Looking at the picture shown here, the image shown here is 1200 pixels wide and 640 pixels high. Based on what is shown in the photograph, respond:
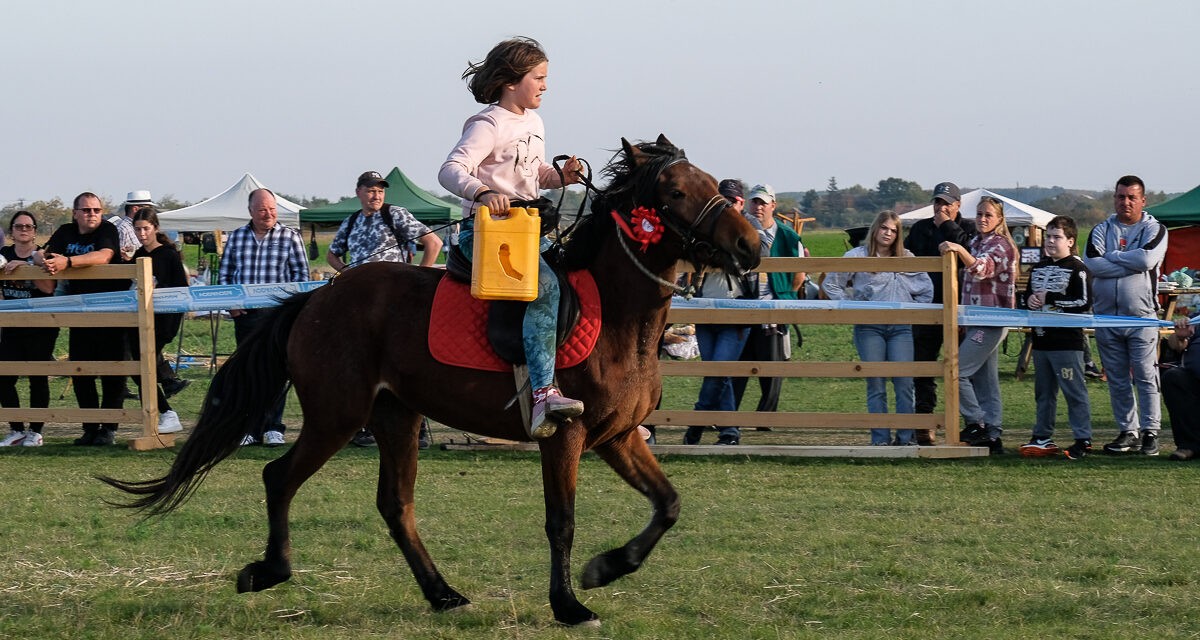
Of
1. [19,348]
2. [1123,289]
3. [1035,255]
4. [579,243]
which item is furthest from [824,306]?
[1035,255]

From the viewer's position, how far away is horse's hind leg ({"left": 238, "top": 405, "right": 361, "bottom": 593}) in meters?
5.86

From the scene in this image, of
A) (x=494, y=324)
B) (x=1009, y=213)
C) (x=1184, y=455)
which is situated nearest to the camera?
(x=494, y=324)

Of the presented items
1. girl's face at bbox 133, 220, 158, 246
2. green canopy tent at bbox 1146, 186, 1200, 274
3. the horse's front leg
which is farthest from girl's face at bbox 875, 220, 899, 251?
green canopy tent at bbox 1146, 186, 1200, 274

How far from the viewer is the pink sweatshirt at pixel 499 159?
5.83 m

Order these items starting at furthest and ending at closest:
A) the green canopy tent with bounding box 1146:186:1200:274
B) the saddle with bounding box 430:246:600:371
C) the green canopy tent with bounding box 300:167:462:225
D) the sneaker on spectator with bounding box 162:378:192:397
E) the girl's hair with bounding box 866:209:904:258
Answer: the green canopy tent with bounding box 300:167:462:225, the green canopy tent with bounding box 1146:186:1200:274, the sneaker on spectator with bounding box 162:378:192:397, the girl's hair with bounding box 866:209:904:258, the saddle with bounding box 430:246:600:371

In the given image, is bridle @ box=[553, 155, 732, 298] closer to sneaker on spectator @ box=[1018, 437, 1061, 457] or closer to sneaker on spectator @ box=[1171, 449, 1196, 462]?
sneaker on spectator @ box=[1018, 437, 1061, 457]

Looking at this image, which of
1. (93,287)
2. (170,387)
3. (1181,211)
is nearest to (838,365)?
(170,387)

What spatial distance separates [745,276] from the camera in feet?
18.1

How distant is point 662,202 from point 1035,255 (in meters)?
14.0

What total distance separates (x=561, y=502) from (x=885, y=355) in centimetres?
591

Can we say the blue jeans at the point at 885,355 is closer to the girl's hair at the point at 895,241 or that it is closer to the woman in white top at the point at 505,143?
the girl's hair at the point at 895,241

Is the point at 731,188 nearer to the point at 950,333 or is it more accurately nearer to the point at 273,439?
the point at 950,333

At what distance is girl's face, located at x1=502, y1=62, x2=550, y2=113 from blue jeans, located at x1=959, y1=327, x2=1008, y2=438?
576 cm

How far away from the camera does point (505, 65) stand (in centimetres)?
604
